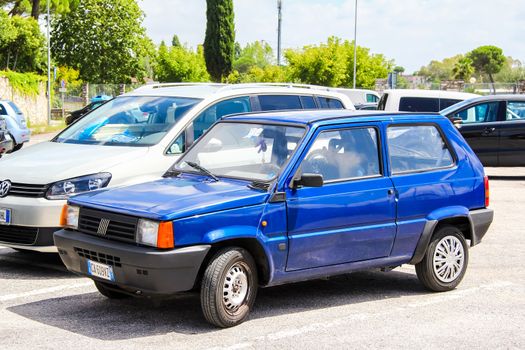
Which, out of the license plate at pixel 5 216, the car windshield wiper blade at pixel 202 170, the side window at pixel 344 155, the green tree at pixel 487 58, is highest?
the green tree at pixel 487 58

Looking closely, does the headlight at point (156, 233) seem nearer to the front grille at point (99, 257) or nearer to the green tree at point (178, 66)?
the front grille at point (99, 257)

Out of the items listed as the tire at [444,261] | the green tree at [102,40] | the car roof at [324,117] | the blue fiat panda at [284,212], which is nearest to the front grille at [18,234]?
the blue fiat panda at [284,212]

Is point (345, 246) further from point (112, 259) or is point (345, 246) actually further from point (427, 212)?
point (112, 259)

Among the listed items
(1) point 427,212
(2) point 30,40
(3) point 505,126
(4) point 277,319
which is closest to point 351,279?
(1) point 427,212

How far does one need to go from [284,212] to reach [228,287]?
752 millimetres

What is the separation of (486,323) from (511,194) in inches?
382

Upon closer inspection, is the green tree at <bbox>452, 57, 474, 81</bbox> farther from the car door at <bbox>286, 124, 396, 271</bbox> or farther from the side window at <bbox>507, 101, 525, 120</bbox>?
the car door at <bbox>286, 124, 396, 271</bbox>

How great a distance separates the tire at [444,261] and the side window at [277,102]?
10.2 ft

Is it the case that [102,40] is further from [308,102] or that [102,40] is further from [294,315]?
[294,315]

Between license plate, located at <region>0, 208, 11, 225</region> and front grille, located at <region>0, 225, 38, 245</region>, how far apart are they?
6 centimetres

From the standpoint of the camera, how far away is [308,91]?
10.8 metres

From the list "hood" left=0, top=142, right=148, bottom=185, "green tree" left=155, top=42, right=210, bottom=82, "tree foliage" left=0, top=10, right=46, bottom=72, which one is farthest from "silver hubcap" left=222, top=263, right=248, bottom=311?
"green tree" left=155, top=42, right=210, bottom=82

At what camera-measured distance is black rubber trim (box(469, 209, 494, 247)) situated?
26.3 ft

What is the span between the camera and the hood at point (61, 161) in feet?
27.4
